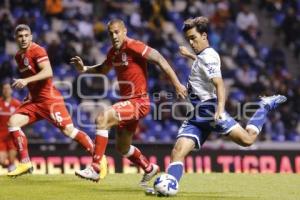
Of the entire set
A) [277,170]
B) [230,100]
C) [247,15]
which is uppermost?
[247,15]

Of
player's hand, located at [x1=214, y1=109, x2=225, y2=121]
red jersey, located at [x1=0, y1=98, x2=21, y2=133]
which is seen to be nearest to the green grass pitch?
player's hand, located at [x1=214, y1=109, x2=225, y2=121]

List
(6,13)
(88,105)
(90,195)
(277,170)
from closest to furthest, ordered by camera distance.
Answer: (90,195), (277,170), (88,105), (6,13)

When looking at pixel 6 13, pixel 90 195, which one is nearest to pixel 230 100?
pixel 6 13

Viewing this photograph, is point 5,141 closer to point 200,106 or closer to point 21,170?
point 21,170

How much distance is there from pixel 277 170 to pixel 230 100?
358cm

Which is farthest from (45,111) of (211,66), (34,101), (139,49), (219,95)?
(219,95)

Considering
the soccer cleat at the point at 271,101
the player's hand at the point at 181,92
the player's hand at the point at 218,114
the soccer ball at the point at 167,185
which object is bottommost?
the soccer ball at the point at 167,185

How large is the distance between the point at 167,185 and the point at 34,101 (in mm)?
3231

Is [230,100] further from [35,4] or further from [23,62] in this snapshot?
[23,62]

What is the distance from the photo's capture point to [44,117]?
11.3 m

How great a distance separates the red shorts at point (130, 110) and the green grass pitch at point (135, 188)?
87 cm

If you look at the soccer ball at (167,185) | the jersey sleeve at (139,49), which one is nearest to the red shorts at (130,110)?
the jersey sleeve at (139,49)

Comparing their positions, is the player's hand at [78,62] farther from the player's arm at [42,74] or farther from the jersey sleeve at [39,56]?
the jersey sleeve at [39,56]

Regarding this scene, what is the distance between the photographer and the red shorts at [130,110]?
992cm
